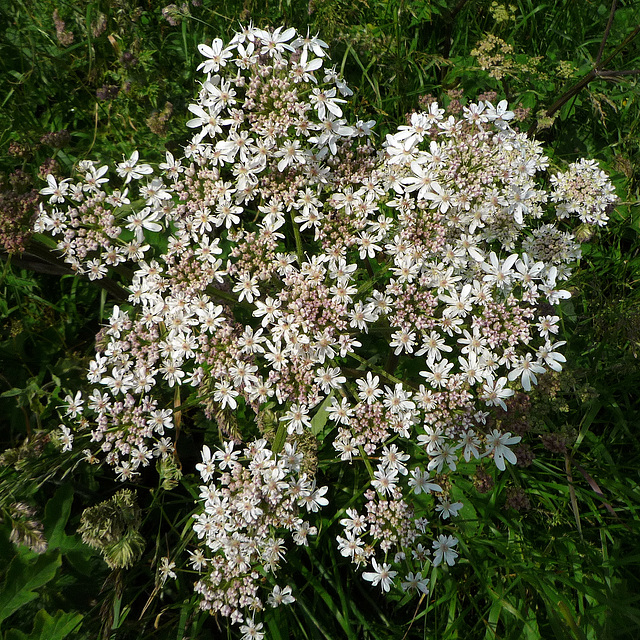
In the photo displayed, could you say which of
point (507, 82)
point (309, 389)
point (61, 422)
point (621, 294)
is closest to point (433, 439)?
point (309, 389)

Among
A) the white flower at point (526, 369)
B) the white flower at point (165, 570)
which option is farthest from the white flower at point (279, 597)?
the white flower at point (526, 369)

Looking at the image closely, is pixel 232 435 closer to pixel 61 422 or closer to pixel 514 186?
pixel 61 422

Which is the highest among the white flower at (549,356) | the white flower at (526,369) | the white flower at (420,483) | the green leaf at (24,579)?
the white flower at (549,356)

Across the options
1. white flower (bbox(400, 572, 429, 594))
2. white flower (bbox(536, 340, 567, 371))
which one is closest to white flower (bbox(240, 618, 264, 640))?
white flower (bbox(400, 572, 429, 594))

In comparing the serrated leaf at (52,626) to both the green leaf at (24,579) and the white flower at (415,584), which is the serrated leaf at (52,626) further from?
the white flower at (415,584)

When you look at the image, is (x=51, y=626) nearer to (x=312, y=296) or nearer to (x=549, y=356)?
(x=312, y=296)

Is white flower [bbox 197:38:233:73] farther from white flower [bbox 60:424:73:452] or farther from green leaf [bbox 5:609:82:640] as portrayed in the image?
green leaf [bbox 5:609:82:640]
